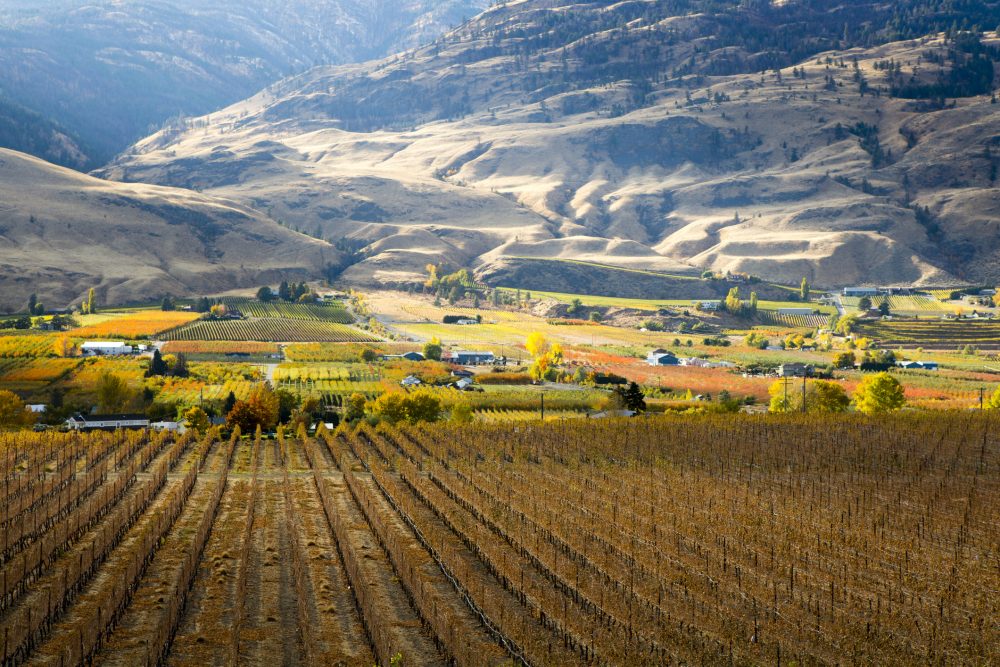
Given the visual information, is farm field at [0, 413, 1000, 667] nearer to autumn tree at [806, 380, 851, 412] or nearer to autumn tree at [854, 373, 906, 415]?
autumn tree at [854, 373, 906, 415]

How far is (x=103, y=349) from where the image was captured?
5133 inches

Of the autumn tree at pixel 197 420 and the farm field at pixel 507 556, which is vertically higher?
the autumn tree at pixel 197 420

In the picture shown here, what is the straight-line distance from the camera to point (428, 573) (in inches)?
1485

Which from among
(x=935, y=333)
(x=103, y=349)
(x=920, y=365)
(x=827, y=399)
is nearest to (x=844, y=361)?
(x=920, y=365)

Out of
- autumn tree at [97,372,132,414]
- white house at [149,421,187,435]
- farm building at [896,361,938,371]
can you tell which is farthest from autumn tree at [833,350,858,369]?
autumn tree at [97,372,132,414]

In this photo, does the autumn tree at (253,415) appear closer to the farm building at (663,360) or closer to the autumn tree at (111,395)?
the autumn tree at (111,395)

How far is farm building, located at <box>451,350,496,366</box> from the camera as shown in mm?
134250

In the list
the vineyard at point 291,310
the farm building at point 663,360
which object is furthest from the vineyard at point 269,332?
the farm building at point 663,360

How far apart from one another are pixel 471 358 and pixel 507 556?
97.3 meters

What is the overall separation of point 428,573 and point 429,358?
320 ft

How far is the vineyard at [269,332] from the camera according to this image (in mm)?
151000

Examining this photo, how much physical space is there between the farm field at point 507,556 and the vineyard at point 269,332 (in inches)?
3325

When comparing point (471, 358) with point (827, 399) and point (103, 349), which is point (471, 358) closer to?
point (103, 349)

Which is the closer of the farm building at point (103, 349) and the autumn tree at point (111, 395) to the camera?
the autumn tree at point (111, 395)
